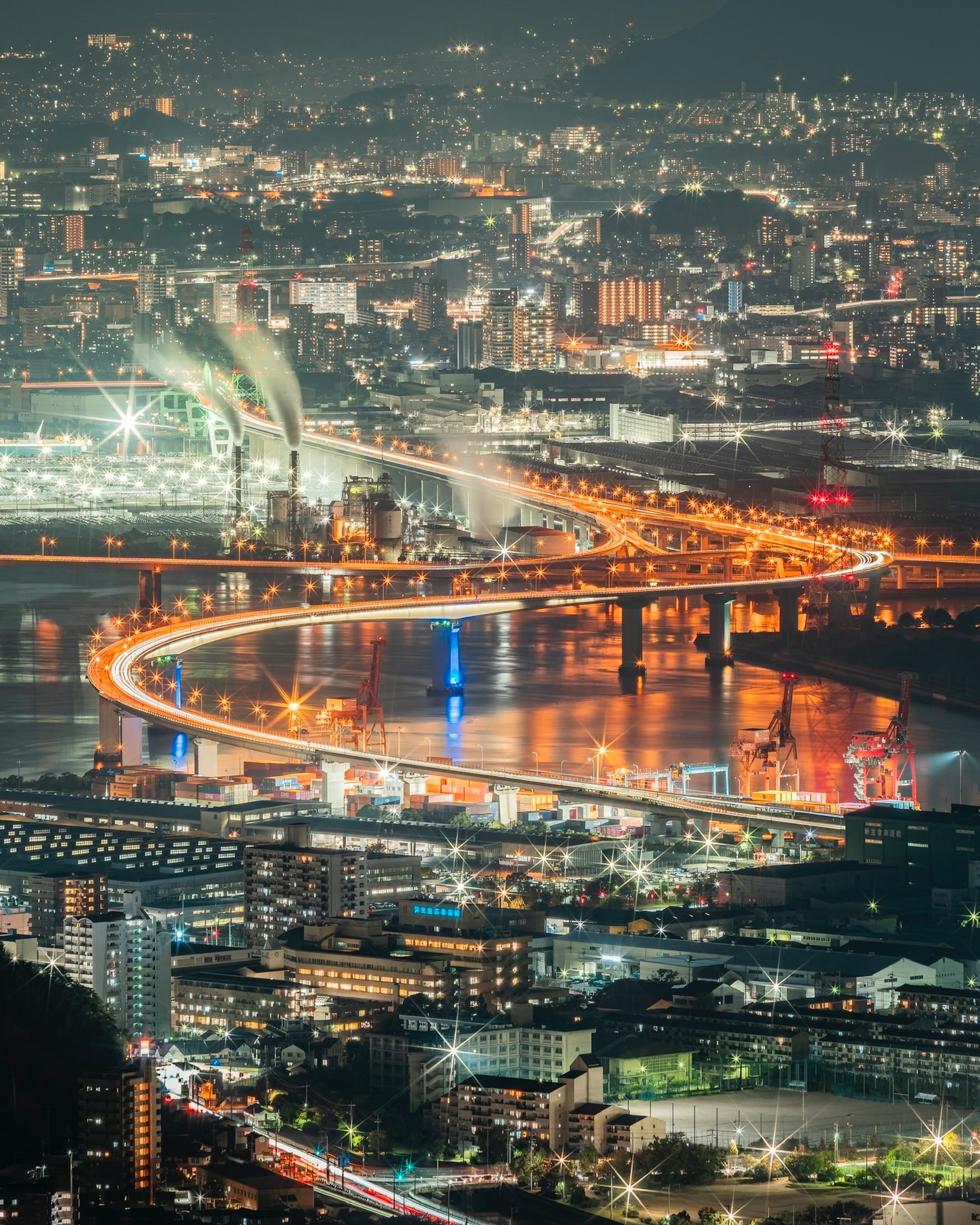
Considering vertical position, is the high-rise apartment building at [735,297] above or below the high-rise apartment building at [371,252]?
below

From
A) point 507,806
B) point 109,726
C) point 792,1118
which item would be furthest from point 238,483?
point 792,1118

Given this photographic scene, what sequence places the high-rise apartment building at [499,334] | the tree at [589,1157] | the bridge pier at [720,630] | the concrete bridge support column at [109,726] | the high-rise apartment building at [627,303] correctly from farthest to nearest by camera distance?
the high-rise apartment building at [627,303] → the high-rise apartment building at [499,334] → the bridge pier at [720,630] → the concrete bridge support column at [109,726] → the tree at [589,1157]

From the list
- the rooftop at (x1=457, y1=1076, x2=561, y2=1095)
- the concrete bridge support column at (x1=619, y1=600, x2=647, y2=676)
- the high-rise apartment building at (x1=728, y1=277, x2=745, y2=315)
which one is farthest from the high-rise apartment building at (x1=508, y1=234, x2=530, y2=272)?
the rooftop at (x1=457, y1=1076, x2=561, y2=1095)

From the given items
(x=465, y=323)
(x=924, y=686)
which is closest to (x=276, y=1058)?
(x=924, y=686)

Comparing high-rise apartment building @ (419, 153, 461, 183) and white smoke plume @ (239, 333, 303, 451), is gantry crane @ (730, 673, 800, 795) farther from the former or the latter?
high-rise apartment building @ (419, 153, 461, 183)

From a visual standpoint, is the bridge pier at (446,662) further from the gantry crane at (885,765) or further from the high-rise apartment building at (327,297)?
the high-rise apartment building at (327,297)

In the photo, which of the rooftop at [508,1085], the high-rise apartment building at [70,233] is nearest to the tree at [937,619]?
the rooftop at [508,1085]
